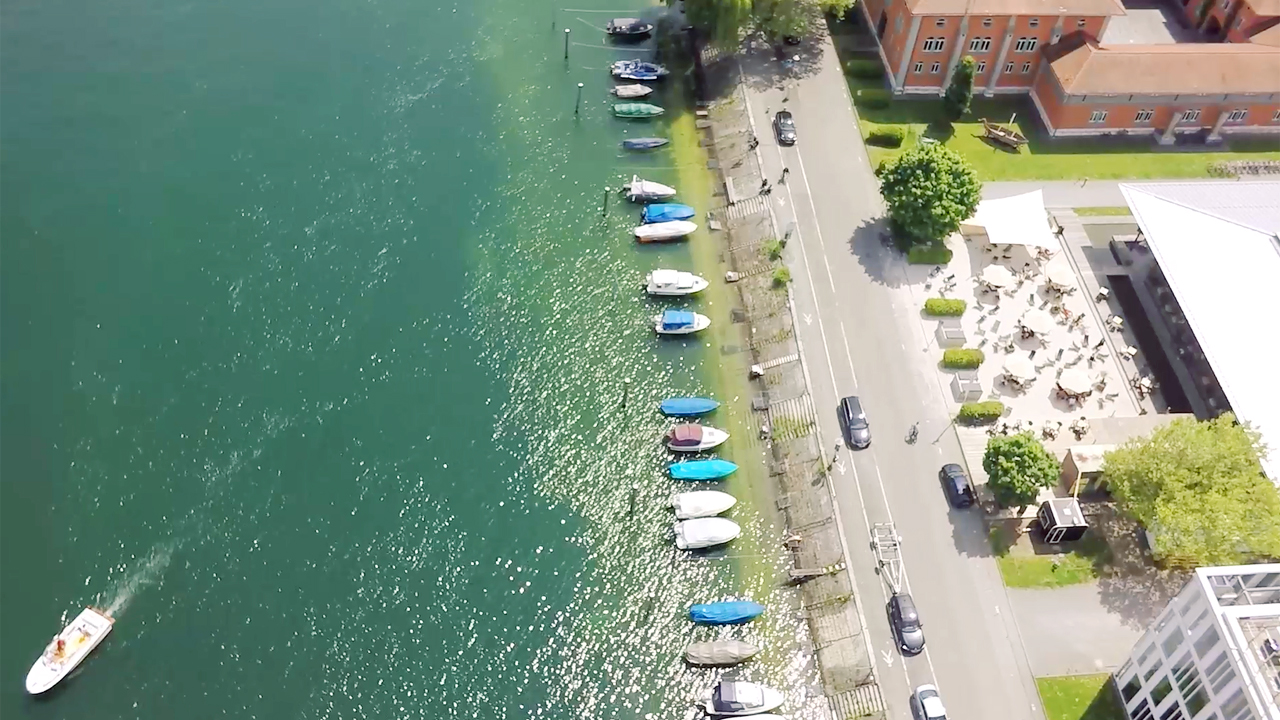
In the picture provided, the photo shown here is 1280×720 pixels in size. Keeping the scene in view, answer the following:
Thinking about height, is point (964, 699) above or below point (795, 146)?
below

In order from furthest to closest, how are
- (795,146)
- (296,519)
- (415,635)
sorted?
(795,146) → (296,519) → (415,635)

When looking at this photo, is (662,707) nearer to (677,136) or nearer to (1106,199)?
(677,136)

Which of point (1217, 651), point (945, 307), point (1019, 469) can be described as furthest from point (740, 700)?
point (945, 307)

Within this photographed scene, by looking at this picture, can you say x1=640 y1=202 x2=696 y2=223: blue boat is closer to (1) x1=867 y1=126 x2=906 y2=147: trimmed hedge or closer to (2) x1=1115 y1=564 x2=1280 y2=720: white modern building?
(1) x1=867 y1=126 x2=906 y2=147: trimmed hedge

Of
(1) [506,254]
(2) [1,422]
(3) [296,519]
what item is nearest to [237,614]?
(3) [296,519]

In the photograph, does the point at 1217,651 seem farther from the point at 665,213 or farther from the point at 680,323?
the point at 665,213

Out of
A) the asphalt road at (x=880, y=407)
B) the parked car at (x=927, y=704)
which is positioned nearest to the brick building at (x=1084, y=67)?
the asphalt road at (x=880, y=407)
